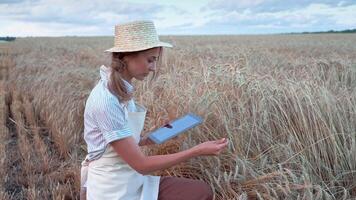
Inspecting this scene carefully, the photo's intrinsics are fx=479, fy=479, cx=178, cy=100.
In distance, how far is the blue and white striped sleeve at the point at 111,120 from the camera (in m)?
2.12

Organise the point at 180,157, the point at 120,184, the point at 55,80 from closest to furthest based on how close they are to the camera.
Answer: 1. the point at 180,157
2. the point at 120,184
3. the point at 55,80

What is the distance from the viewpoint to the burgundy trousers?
2.42 m

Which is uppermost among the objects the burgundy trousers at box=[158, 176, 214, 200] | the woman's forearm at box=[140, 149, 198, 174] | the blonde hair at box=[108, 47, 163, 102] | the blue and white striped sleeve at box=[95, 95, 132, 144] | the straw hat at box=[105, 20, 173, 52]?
the straw hat at box=[105, 20, 173, 52]

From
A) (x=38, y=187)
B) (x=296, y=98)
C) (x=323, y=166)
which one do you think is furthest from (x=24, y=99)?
(x=323, y=166)

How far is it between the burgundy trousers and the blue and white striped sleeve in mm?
460

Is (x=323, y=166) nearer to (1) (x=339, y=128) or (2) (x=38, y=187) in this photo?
(1) (x=339, y=128)

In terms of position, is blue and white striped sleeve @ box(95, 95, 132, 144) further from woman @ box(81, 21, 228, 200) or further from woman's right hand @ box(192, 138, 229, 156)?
woman's right hand @ box(192, 138, 229, 156)

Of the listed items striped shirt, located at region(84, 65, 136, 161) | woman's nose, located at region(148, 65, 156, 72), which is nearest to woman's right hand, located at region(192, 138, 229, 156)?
striped shirt, located at region(84, 65, 136, 161)

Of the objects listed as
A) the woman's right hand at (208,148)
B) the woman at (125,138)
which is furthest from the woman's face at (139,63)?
the woman's right hand at (208,148)

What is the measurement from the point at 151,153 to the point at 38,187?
849 mm

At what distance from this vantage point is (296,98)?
3395 mm

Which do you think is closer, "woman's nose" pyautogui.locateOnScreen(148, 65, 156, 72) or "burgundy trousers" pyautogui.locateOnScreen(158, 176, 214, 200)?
"woman's nose" pyautogui.locateOnScreen(148, 65, 156, 72)

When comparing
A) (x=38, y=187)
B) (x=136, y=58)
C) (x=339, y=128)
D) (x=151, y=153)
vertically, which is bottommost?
(x=38, y=187)

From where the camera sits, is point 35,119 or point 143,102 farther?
point 35,119
